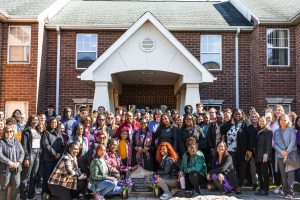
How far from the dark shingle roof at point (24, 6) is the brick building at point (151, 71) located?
4 cm

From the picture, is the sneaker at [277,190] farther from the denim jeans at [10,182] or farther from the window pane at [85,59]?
the window pane at [85,59]

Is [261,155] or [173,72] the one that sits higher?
[173,72]

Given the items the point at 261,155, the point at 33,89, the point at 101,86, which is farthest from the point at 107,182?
the point at 33,89

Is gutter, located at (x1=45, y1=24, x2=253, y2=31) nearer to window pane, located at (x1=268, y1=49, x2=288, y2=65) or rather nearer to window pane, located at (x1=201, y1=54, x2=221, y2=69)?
window pane, located at (x1=201, y1=54, x2=221, y2=69)

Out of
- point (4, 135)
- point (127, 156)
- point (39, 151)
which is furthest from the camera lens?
point (127, 156)

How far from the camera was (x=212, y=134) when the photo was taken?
32.7ft

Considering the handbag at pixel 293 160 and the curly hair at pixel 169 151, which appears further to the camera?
the curly hair at pixel 169 151

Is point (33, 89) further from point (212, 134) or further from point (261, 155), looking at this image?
point (261, 155)

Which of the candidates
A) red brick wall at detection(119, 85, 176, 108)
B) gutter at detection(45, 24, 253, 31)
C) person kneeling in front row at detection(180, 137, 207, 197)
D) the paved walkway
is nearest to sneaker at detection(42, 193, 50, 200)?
the paved walkway

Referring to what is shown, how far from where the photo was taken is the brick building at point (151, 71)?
1655 cm

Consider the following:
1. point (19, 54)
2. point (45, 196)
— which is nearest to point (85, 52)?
point (19, 54)

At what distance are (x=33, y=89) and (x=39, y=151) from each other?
7.71 m

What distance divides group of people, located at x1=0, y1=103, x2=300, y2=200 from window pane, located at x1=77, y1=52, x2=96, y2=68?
24.4ft

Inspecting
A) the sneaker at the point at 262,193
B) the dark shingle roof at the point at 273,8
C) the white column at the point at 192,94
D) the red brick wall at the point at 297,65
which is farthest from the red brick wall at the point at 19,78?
the red brick wall at the point at 297,65
